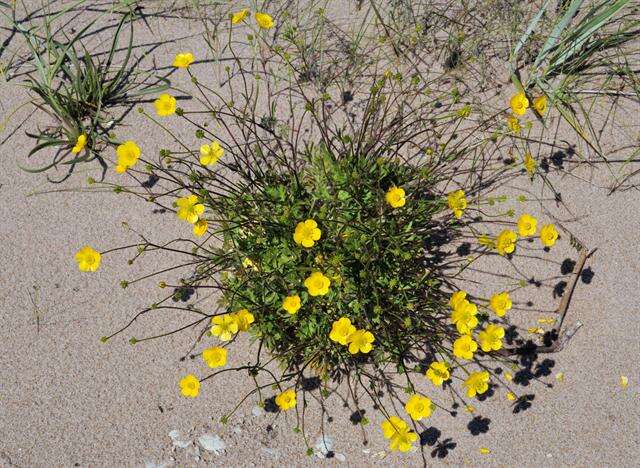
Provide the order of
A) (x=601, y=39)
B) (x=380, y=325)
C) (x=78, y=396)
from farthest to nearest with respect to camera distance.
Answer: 1. (x=601, y=39)
2. (x=78, y=396)
3. (x=380, y=325)

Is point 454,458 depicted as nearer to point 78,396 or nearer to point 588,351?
point 588,351

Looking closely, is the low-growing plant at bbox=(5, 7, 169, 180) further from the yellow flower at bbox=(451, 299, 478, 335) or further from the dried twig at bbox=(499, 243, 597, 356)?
the dried twig at bbox=(499, 243, 597, 356)

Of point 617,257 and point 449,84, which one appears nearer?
point 617,257

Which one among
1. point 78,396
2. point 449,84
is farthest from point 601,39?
point 78,396

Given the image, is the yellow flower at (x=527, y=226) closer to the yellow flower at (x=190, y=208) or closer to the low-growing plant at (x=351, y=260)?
the low-growing plant at (x=351, y=260)

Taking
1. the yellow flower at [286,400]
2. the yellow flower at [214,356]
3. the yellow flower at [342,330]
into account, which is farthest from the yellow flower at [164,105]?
the yellow flower at [286,400]

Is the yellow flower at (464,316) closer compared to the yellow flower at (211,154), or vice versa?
the yellow flower at (464,316)
